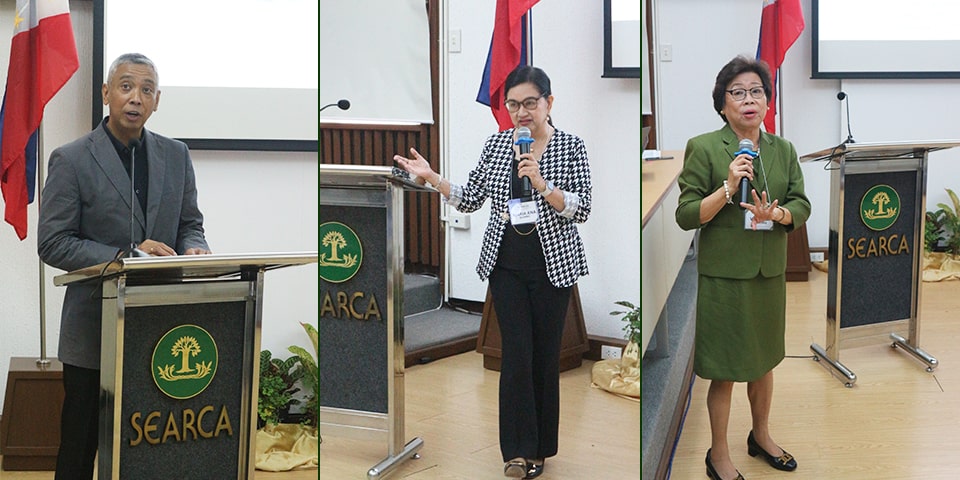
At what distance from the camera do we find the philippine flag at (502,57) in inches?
50.8

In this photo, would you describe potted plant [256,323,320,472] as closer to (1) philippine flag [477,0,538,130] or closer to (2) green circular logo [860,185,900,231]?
(1) philippine flag [477,0,538,130]

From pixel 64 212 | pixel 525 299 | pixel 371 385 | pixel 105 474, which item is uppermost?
pixel 64 212

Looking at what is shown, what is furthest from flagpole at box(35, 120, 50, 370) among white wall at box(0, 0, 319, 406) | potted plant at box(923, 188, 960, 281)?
potted plant at box(923, 188, 960, 281)

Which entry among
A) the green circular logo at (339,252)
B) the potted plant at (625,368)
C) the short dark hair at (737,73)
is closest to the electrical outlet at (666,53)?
the short dark hair at (737,73)

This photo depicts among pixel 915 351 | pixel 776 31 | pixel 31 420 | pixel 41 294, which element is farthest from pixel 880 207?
pixel 31 420

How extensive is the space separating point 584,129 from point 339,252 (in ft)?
1.45

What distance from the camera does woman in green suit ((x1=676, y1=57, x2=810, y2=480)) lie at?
2.23m

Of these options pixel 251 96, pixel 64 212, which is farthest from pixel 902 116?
pixel 64 212

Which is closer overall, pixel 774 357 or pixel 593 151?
pixel 593 151

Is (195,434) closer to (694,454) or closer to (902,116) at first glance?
(694,454)

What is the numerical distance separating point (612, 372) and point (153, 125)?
2458mm

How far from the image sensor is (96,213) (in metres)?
2.21

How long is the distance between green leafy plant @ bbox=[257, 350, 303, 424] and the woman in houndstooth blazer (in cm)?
177

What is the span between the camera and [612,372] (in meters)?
1.40
